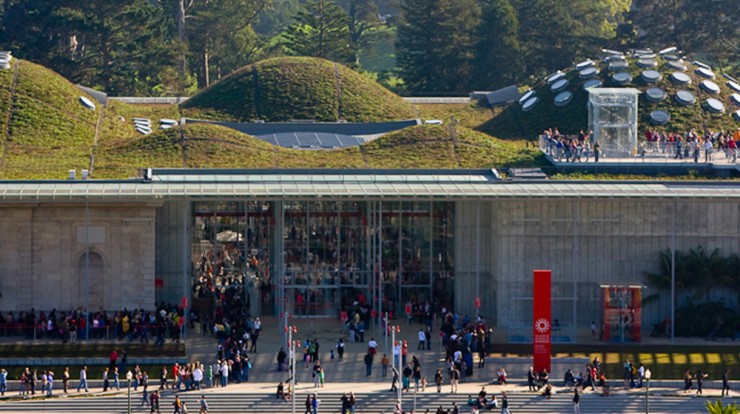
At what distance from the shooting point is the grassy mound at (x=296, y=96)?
102562mm

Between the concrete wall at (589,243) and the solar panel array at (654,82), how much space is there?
19.1 metres

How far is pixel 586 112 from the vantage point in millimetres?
96688

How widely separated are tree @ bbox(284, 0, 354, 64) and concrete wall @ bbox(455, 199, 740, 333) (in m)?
58.6

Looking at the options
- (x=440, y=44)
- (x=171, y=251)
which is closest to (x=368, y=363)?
(x=171, y=251)

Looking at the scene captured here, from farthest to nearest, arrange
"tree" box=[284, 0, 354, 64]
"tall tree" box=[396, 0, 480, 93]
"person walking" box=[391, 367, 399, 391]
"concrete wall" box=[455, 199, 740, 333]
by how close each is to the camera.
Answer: "tree" box=[284, 0, 354, 64]
"tall tree" box=[396, 0, 480, 93]
"concrete wall" box=[455, 199, 740, 333]
"person walking" box=[391, 367, 399, 391]

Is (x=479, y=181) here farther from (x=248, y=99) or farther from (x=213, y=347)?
(x=248, y=99)

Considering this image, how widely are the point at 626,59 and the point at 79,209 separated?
123ft

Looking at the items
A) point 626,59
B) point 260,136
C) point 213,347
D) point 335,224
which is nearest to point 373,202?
point 335,224

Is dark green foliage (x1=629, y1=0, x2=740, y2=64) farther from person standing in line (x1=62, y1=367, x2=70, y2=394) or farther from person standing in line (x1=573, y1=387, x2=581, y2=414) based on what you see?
person standing in line (x1=62, y1=367, x2=70, y2=394)

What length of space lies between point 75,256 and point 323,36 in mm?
60535

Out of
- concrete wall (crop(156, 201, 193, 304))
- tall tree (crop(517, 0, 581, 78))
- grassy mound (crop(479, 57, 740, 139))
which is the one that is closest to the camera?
concrete wall (crop(156, 201, 193, 304))

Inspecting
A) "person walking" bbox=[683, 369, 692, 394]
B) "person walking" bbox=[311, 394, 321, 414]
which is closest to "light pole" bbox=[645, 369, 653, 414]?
"person walking" bbox=[683, 369, 692, 394]

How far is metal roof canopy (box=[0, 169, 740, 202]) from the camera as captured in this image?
73.8 meters

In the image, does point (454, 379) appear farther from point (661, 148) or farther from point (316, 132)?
point (316, 132)
